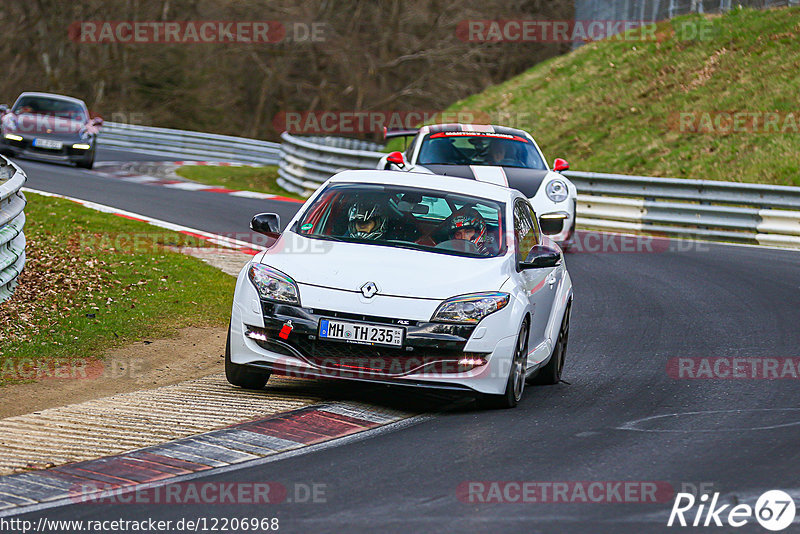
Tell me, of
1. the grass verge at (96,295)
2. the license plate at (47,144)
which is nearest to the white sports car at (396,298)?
the grass verge at (96,295)

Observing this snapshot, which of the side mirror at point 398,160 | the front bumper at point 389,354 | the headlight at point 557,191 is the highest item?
the side mirror at point 398,160

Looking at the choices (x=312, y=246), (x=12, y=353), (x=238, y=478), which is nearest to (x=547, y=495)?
(x=238, y=478)

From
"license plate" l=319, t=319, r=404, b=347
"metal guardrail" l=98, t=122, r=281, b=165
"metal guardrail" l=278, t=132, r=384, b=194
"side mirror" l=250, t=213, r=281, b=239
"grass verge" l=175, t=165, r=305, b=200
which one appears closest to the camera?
"license plate" l=319, t=319, r=404, b=347

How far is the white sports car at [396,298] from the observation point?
7.25 metres

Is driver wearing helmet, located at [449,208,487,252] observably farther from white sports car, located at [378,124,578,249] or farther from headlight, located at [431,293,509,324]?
white sports car, located at [378,124,578,249]

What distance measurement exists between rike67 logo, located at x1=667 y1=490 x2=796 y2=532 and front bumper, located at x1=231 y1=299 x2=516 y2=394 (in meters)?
1.95

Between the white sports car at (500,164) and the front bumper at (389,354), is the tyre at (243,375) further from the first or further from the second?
the white sports car at (500,164)

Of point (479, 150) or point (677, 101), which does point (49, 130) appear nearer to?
point (479, 150)

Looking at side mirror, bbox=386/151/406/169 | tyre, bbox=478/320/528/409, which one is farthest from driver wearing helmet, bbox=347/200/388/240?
side mirror, bbox=386/151/406/169

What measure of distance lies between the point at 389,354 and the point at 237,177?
22.8 metres

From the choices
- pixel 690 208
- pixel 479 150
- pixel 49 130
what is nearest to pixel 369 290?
pixel 479 150

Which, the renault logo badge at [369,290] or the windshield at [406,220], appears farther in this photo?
the windshield at [406,220]

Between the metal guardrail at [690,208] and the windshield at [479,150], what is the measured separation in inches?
196

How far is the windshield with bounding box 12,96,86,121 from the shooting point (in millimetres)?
26562
